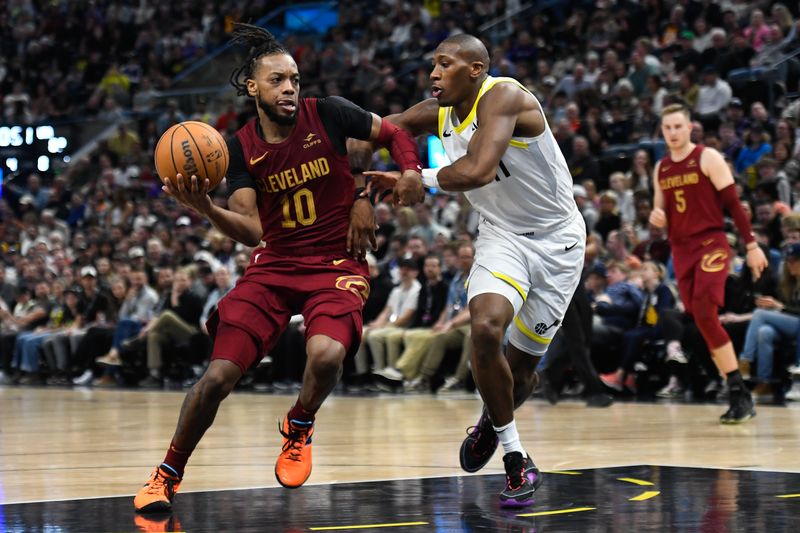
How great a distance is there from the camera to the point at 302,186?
17.9 feet

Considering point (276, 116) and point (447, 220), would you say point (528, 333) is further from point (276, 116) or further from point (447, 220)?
point (447, 220)

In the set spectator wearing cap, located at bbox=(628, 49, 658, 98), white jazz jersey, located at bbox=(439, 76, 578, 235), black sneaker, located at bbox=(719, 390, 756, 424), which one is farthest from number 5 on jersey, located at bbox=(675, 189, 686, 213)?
spectator wearing cap, located at bbox=(628, 49, 658, 98)

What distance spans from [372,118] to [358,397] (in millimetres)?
6756

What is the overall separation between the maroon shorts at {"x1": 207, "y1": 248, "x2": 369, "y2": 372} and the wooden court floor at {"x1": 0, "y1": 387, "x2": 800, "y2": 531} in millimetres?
745

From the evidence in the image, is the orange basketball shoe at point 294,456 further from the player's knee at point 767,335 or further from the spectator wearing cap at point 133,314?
the spectator wearing cap at point 133,314

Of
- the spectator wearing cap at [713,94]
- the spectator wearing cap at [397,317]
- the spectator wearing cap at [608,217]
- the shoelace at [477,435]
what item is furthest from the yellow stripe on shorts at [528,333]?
the spectator wearing cap at [713,94]

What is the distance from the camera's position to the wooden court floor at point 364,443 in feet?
19.8

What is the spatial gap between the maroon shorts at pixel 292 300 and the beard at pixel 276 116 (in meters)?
0.56

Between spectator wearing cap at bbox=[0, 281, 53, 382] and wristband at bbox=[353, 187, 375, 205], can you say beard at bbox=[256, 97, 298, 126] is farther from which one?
spectator wearing cap at bbox=[0, 281, 53, 382]

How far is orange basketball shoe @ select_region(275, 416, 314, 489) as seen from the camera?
17.1ft

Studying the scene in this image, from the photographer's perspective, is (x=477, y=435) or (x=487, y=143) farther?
(x=477, y=435)

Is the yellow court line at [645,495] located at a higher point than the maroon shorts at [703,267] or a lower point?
lower

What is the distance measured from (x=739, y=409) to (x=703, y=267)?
964mm

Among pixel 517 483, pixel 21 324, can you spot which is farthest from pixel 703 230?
pixel 21 324
